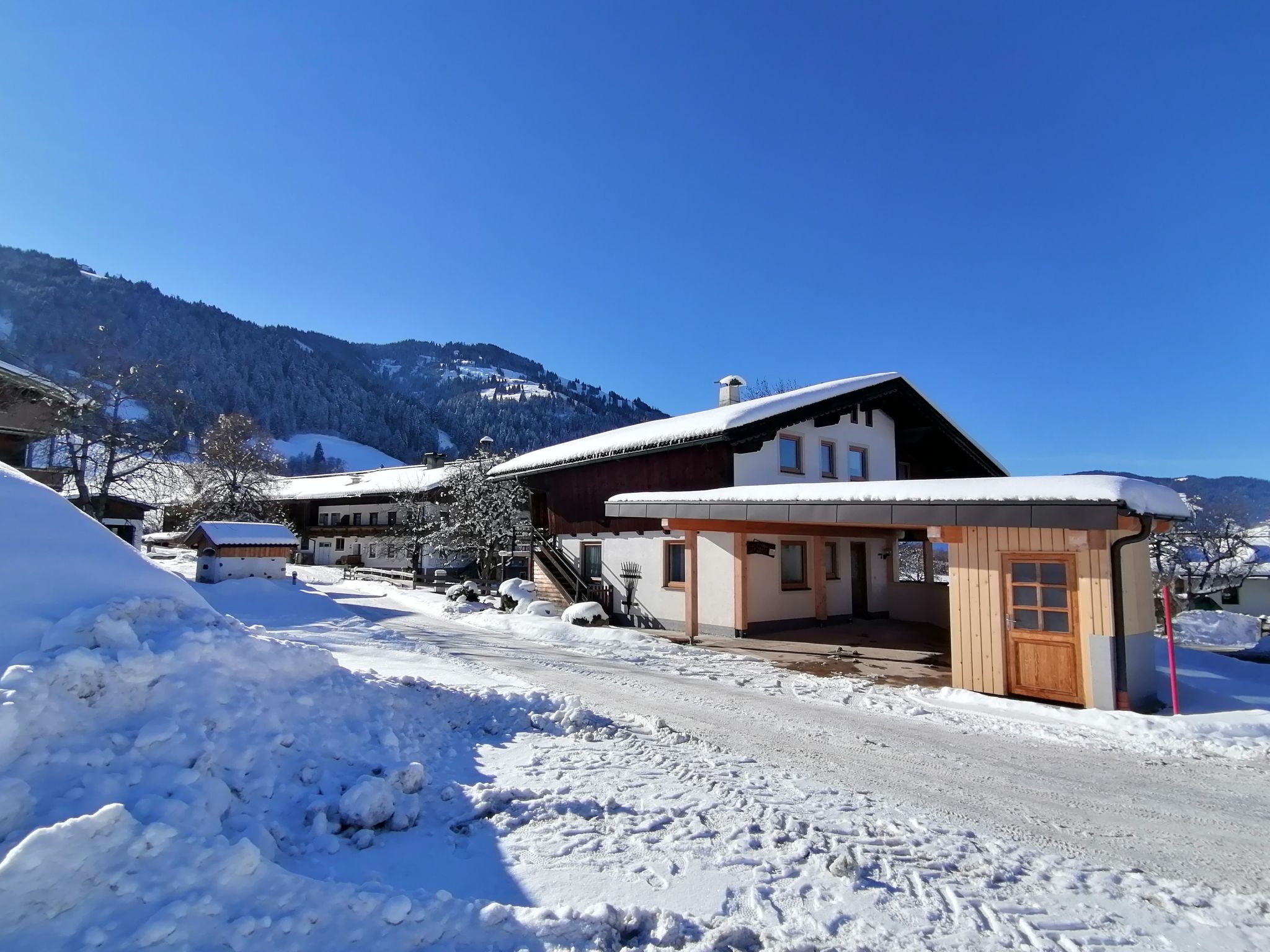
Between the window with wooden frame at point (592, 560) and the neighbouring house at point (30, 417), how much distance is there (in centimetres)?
1597

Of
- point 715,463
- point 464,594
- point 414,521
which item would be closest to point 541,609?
point 464,594

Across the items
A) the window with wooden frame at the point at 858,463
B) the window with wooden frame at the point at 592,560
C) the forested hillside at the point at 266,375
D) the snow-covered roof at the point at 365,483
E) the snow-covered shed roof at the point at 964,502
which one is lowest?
the window with wooden frame at the point at 592,560

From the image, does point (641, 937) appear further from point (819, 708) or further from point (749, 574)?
point (749, 574)

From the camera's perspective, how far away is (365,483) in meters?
46.1

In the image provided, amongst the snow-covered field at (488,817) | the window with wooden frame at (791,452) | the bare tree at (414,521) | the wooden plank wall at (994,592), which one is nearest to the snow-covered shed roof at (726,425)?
the window with wooden frame at (791,452)

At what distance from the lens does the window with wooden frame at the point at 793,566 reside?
15.7 metres

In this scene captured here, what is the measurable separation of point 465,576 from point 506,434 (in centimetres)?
8349

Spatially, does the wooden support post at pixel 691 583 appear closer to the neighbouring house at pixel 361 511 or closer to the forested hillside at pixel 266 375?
the neighbouring house at pixel 361 511

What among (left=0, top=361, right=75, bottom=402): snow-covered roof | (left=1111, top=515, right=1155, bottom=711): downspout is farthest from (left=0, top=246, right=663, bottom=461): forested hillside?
(left=1111, top=515, right=1155, bottom=711): downspout

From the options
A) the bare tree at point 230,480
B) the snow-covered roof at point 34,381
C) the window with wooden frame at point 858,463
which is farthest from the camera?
the bare tree at point 230,480

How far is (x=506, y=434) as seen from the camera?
11419 cm

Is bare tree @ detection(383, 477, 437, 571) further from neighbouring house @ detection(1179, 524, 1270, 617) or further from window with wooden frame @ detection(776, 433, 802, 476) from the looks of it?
neighbouring house @ detection(1179, 524, 1270, 617)

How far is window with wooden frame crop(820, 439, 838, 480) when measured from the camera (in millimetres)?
19109

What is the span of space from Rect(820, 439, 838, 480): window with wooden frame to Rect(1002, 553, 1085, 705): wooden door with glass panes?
395 inches
